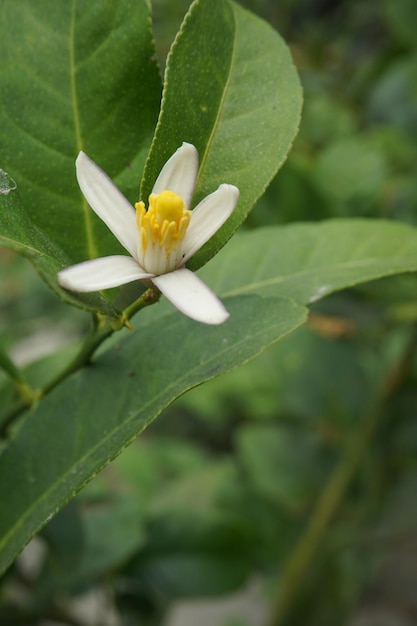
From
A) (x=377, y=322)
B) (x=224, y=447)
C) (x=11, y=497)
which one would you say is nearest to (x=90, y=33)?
(x=11, y=497)

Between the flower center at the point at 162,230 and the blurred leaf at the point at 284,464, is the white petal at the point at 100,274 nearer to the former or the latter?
the flower center at the point at 162,230

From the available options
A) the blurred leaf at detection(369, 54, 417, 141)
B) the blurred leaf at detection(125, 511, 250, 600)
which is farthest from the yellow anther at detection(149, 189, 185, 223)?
the blurred leaf at detection(369, 54, 417, 141)

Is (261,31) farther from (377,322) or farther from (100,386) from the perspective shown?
Answer: (377,322)

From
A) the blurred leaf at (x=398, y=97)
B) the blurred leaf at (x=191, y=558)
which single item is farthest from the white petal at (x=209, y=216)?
the blurred leaf at (x=398, y=97)

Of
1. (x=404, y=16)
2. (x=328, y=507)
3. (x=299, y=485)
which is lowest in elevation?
(x=299, y=485)

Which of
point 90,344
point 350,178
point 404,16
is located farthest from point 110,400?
point 404,16

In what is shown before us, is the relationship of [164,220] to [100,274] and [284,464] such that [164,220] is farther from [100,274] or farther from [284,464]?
[284,464]
